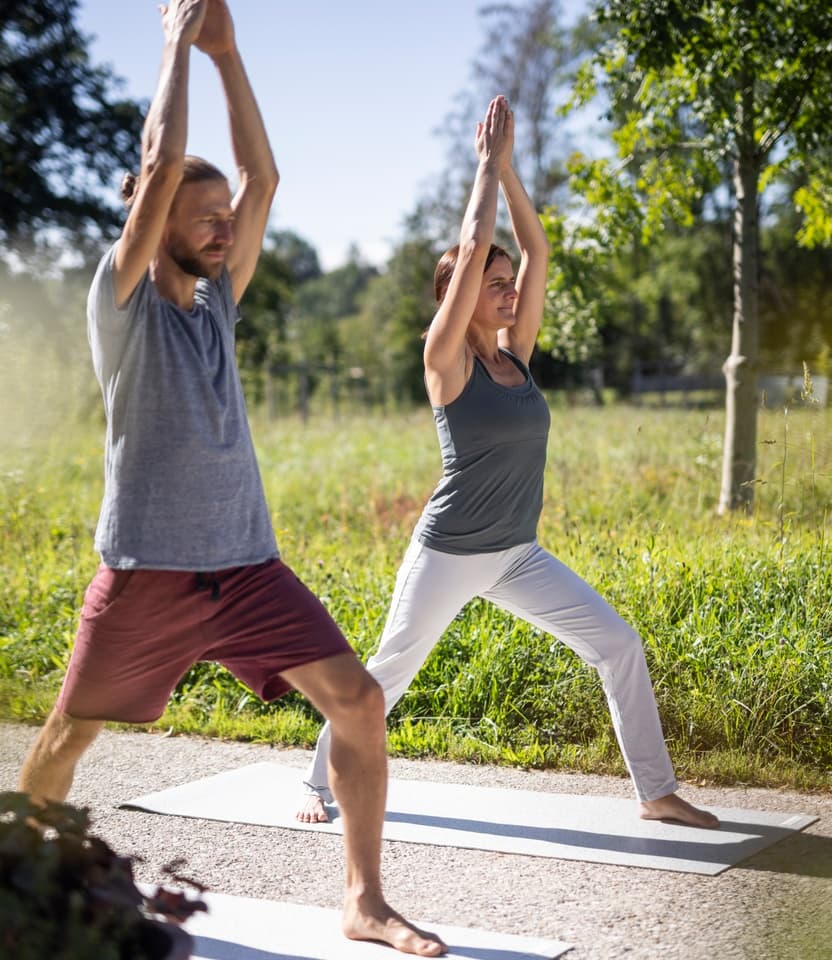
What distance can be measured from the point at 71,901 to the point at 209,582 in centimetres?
110

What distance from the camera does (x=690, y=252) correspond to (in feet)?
129

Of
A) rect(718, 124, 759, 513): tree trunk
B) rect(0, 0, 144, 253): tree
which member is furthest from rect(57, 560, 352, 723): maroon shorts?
rect(0, 0, 144, 253): tree

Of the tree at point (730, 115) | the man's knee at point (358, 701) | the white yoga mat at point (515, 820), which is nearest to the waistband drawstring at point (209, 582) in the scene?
the man's knee at point (358, 701)

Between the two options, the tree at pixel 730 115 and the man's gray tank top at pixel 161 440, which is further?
the tree at pixel 730 115

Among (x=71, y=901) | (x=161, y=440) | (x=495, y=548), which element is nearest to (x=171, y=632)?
(x=161, y=440)

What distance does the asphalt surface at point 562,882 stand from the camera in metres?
3.52

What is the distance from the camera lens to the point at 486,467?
14.2ft

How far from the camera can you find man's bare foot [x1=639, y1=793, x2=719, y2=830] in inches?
176

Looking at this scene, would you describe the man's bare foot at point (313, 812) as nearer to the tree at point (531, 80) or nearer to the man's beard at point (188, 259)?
the man's beard at point (188, 259)

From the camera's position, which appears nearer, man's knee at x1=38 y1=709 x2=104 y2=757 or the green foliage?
the green foliage

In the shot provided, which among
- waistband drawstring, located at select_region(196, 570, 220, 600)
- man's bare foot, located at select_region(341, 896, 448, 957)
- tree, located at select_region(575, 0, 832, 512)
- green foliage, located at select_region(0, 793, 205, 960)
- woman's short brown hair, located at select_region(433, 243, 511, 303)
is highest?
tree, located at select_region(575, 0, 832, 512)

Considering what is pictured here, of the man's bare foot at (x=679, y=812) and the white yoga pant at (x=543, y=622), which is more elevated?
the white yoga pant at (x=543, y=622)

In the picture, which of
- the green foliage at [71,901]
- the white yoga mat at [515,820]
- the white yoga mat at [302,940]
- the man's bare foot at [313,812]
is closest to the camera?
the green foliage at [71,901]

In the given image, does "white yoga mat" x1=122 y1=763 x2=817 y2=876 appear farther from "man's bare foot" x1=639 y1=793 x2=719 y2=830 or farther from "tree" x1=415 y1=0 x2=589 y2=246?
"tree" x1=415 y1=0 x2=589 y2=246
